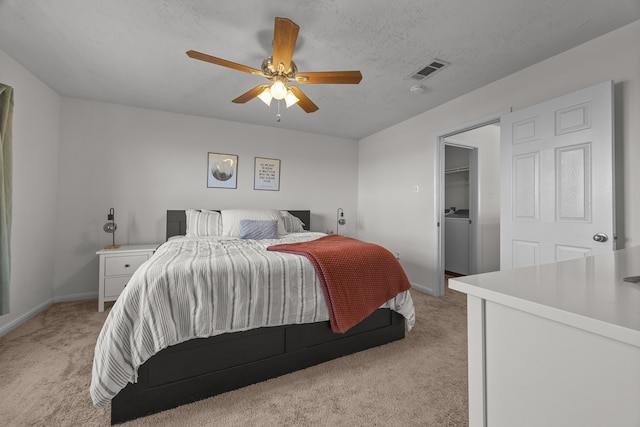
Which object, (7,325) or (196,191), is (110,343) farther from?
(196,191)

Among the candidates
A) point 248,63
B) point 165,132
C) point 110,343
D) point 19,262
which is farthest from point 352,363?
point 165,132

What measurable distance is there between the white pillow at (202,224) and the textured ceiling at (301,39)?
4.55 feet

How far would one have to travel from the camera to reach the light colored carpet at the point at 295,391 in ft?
4.47

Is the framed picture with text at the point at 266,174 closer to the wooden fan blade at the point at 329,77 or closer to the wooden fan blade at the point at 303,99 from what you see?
the wooden fan blade at the point at 303,99

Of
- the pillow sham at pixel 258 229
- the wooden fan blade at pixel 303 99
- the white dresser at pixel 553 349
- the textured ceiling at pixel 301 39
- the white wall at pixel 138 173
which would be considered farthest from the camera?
the white wall at pixel 138 173

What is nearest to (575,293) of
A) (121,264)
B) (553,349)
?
(553,349)

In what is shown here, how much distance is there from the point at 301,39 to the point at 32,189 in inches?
114

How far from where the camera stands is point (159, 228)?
3.49 meters

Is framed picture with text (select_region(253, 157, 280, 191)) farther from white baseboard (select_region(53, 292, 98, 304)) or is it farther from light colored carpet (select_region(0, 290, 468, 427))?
light colored carpet (select_region(0, 290, 468, 427))

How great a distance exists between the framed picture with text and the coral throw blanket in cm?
210

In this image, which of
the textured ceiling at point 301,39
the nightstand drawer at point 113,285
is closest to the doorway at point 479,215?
the textured ceiling at point 301,39

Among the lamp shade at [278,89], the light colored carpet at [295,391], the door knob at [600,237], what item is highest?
the lamp shade at [278,89]

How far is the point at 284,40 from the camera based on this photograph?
1.72 meters

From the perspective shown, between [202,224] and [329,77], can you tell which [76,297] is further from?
[329,77]
